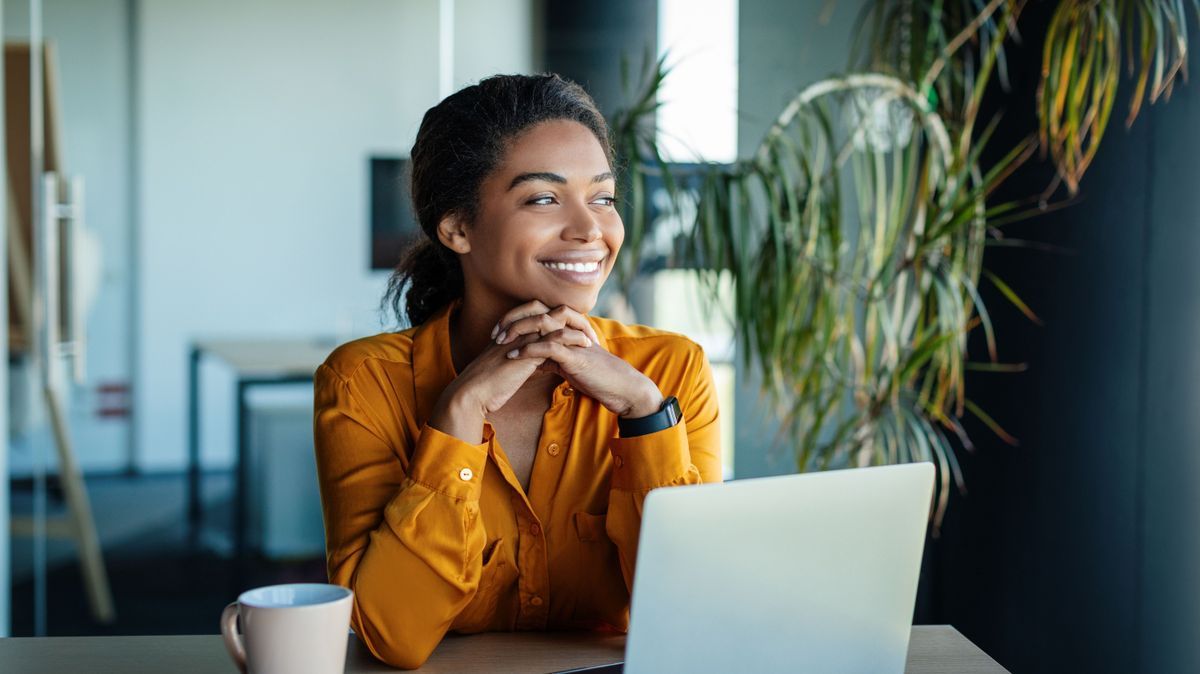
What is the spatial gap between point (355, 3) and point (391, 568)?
2.50m

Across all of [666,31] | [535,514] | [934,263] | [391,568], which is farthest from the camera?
[666,31]

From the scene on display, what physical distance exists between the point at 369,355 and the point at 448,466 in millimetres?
275

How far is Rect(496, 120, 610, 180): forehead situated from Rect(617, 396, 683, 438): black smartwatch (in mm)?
343

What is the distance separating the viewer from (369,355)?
1630 mm

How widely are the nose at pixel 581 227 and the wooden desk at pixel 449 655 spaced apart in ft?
1.74

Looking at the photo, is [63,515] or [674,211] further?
[63,515]

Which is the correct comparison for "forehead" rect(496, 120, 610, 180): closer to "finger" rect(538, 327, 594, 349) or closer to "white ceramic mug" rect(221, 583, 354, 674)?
"finger" rect(538, 327, 594, 349)

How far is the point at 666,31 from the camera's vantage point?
11.6 ft

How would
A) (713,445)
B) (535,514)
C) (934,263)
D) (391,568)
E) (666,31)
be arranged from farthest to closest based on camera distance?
1. (666,31)
2. (934,263)
3. (713,445)
4. (535,514)
5. (391,568)

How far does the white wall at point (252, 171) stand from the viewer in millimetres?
3385

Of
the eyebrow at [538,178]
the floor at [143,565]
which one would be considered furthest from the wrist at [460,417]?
the floor at [143,565]

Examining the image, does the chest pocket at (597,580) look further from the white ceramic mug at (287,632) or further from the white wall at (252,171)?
the white wall at (252,171)

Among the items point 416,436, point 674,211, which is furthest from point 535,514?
point 674,211

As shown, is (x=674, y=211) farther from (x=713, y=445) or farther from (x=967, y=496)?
(x=713, y=445)
